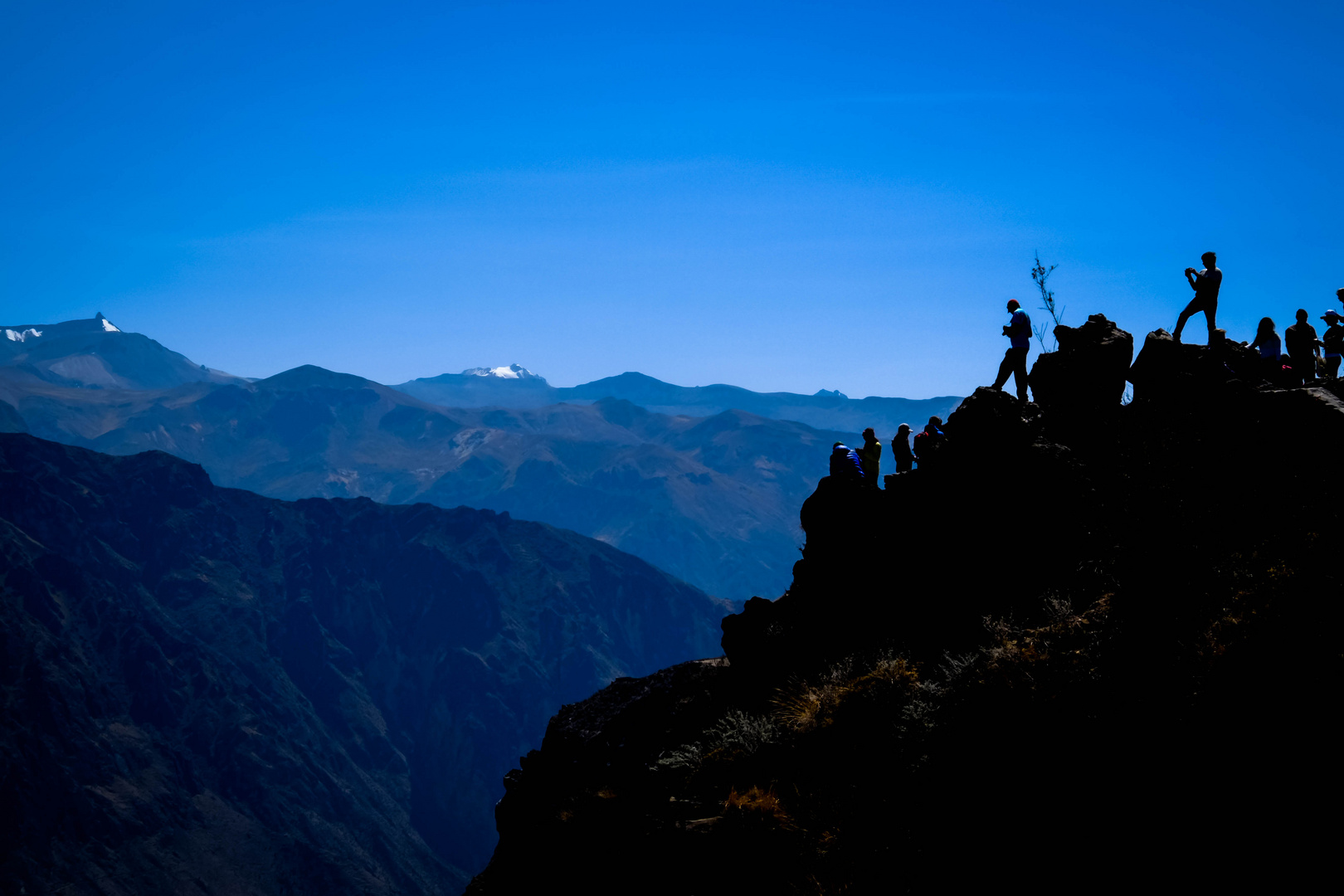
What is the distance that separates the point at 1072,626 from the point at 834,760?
445cm

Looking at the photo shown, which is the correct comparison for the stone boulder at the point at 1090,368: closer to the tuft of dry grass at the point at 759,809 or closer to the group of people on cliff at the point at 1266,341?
the group of people on cliff at the point at 1266,341

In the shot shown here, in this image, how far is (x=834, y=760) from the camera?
48.8ft

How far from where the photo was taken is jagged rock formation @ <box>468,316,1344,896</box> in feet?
38.1

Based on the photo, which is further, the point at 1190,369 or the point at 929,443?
the point at 929,443

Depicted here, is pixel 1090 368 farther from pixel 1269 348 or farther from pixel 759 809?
pixel 759 809

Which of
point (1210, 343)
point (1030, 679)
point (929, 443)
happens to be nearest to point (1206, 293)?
point (1210, 343)

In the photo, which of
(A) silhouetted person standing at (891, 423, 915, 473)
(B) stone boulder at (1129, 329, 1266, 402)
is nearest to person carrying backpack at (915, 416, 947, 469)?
(A) silhouetted person standing at (891, 423, 915, 473)

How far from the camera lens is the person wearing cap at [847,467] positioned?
70.8 ft

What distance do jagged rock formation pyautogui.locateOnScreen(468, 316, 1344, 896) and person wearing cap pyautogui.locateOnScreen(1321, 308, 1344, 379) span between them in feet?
11.8

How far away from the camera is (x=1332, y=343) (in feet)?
69.7

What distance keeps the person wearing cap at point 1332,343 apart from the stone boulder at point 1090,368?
537 cm

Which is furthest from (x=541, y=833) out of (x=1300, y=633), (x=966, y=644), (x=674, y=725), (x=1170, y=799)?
(x=1300, y=633)

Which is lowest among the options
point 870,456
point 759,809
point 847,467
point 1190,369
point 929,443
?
point 759,809

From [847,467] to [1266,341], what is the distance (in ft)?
30.8
